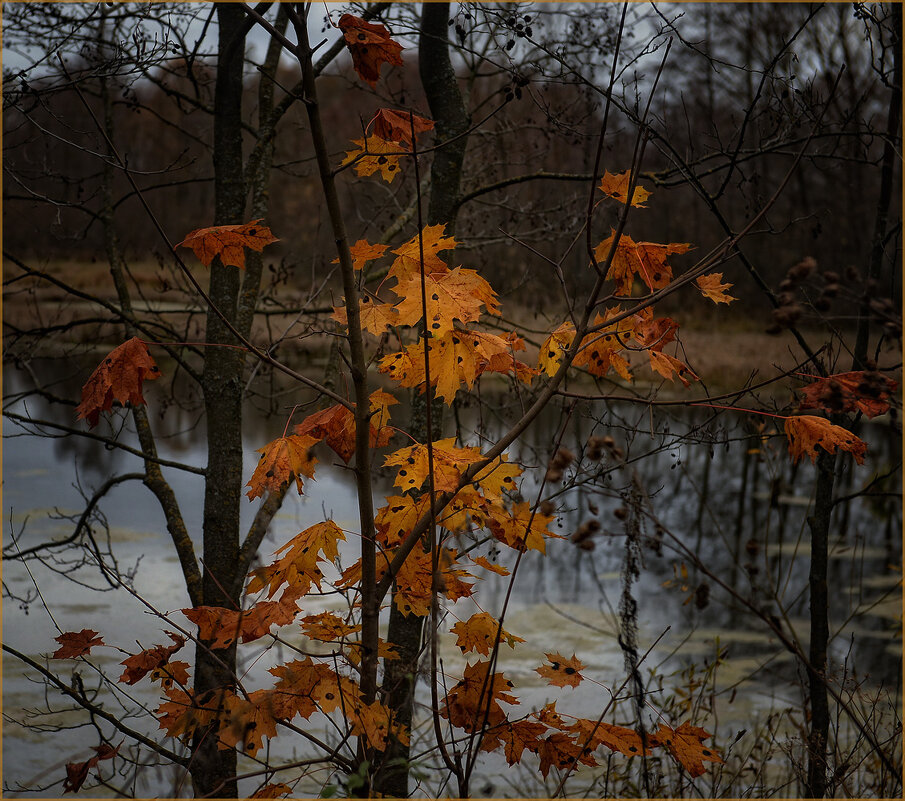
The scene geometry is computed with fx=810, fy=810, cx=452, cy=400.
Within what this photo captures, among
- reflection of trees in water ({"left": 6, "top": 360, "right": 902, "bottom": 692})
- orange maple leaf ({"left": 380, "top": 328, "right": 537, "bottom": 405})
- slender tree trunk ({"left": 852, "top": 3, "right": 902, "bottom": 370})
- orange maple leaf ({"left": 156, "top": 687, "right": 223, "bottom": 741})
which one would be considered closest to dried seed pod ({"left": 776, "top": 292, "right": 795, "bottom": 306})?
orange maple leaf ({"left": 380, "top": 328, "right": 537, "bottom": 405})

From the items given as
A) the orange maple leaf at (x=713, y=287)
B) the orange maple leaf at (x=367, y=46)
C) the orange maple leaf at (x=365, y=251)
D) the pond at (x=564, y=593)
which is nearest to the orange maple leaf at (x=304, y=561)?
the orange maple leaf at (x=365, y=251)

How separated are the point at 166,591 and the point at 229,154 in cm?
450

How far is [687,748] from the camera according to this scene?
1.86 m

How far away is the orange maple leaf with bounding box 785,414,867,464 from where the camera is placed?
1.79 m

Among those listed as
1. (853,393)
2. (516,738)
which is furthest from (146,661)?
(853,393)

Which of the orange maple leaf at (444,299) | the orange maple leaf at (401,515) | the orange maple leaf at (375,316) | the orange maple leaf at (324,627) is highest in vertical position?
the orange maple leaf at (444,299)

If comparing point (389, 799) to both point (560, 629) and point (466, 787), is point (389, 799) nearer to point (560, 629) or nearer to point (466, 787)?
point (466, 787)

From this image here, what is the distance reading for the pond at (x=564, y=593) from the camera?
14.9 ft

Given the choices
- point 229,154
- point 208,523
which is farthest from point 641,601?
point 229,154

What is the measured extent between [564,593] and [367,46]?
6386mm

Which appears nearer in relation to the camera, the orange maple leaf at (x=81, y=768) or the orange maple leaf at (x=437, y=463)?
the orange maple leaf at (x=437, y=463)

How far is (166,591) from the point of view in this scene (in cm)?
675

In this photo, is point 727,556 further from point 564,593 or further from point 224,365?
point 224,365

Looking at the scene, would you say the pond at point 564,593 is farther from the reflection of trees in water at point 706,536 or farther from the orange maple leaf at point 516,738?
the orange maple leaf at point 516,738
